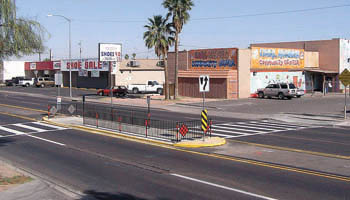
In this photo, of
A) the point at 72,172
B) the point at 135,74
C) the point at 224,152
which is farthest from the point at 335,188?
the point at 135,74

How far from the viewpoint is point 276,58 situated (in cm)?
5422

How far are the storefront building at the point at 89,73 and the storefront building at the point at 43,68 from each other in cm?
320

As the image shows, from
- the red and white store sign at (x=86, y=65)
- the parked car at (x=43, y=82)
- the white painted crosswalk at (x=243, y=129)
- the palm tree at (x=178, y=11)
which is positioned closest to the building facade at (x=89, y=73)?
the red and white store sign at (x=86, y=65)

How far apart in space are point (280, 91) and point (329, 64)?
16200mm

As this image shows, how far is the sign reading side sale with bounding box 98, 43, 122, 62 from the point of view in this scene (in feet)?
117

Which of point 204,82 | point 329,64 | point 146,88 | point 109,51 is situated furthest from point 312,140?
point 329,64

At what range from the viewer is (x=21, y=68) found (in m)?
96.5

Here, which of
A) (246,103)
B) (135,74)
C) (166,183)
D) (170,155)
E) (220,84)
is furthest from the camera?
(135,74)

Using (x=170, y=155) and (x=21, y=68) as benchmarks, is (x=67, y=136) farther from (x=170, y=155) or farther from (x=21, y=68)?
(x=21, y=68)

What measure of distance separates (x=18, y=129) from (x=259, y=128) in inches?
581

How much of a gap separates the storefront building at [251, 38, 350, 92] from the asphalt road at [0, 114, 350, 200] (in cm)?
4478

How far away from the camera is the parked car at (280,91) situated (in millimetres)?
47688

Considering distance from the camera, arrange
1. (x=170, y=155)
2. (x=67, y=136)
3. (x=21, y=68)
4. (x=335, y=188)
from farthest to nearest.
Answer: (x=21, y=68), (x=67, y=136), (x=170, y=155), (x=335, y=188)

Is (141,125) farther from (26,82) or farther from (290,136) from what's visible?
(26,82)
